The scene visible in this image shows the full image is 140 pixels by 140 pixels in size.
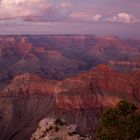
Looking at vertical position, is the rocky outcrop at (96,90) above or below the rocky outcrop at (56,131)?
below

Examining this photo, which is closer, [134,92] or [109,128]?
[109,128]

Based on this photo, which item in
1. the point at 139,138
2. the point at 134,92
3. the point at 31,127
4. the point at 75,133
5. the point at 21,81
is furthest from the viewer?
the point at 21,81

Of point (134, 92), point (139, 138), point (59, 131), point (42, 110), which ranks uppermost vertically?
point (139, 138)

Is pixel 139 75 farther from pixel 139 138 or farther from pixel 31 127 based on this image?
pixel 139 138

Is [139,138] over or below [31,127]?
over

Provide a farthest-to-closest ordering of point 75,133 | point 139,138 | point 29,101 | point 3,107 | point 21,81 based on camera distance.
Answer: point 21,81, point 29,101, point 3,107, point 75,133, point 139,138

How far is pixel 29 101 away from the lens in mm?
137375

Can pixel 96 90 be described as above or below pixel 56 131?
below

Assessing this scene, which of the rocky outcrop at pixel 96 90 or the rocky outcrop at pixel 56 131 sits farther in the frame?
the rocky outcrop at pixel 96 90

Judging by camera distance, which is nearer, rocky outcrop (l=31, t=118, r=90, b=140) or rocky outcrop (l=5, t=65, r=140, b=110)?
rocky outcrop (l=31, t=118, r=90, b=140)

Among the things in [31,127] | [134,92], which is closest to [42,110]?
[31,127]

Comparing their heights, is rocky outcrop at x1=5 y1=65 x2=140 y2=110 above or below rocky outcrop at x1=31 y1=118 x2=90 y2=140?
below

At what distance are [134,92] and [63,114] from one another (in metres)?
19.7

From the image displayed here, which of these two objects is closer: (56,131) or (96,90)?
(56,131)
